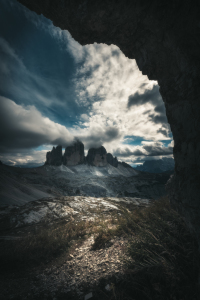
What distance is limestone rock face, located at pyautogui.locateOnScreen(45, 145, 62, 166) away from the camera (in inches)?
6820

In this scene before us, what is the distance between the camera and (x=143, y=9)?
3.38 m

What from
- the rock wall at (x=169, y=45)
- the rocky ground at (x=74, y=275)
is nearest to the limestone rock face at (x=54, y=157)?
the rocky ground at (x=74, y=275)

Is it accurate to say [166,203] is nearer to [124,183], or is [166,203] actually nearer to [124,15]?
[124,15]

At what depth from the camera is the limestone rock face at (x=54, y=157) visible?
17323cm

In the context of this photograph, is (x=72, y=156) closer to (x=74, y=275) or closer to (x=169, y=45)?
(x=74, y=275)

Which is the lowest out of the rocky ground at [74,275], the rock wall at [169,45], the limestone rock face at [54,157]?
the rocky ground at [74,275]

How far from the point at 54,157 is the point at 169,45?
188383mm

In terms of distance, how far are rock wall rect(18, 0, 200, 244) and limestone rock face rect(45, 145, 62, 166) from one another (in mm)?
181981

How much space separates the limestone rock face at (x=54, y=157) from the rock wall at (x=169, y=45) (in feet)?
597

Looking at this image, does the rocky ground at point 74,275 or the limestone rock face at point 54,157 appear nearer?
the rocky ground at point 74,275

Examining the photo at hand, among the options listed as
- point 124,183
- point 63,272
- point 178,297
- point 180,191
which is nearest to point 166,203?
point 180,191

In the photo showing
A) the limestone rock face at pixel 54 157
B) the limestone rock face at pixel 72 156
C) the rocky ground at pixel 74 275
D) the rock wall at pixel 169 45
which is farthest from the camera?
the limestone rock face at pixel 72 156

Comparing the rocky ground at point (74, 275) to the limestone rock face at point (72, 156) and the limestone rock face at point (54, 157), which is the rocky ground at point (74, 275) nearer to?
the limestone rock face at point (54, 157)

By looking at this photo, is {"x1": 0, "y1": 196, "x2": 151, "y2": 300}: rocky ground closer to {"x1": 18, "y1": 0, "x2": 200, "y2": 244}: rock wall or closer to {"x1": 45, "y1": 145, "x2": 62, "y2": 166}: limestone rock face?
{"x1": 18, "y1": 0, "x2": 200, "y2": 244}: rock wall
